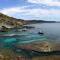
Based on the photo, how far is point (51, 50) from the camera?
121 feet

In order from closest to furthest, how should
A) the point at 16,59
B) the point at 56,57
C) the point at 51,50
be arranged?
the point at 16,59
the point at 56,57
the point at 51,50

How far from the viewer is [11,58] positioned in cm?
3072

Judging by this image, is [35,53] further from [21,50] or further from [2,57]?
[2,57]

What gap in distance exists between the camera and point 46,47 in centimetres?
3778

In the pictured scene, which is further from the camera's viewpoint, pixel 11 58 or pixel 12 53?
pixel 12 53

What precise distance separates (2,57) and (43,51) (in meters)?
9.03

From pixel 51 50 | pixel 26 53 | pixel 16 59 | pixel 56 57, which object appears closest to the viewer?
pixel 16 59

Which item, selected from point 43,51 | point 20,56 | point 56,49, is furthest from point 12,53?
point 56,49

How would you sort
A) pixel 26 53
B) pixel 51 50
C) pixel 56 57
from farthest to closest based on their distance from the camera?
pixel 51 50 < pixel 26 53 < pixel 56 57

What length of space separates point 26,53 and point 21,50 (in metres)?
2.67

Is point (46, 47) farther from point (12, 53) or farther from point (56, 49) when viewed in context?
point (12, 53)

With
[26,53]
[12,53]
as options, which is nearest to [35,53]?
[26,53]

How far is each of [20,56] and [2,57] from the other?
10.9 feet

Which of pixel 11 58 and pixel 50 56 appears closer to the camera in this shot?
pixel 11 58
